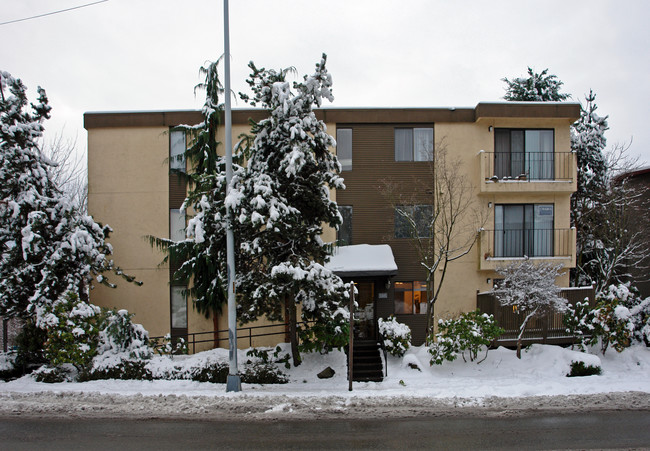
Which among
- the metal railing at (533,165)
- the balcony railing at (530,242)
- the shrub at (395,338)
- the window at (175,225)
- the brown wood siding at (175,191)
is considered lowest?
the shrub at (395,338)

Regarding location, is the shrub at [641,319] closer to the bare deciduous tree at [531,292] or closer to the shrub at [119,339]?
the bare deciduous tree at [531,292]

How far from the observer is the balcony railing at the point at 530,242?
51.5 ft

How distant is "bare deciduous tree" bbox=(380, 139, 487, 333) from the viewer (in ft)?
50.5

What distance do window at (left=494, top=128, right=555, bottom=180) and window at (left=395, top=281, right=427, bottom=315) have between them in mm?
5267

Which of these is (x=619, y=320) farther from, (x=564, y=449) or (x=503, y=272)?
(x=564, y=449)

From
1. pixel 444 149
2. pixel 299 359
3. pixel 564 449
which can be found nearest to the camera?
pixel 564 449

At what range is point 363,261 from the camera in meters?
14.7

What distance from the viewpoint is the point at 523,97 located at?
78.0 feet

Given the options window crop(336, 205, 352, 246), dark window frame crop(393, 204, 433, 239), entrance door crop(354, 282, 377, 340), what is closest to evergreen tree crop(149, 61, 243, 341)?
window crop(336, 205, 352, 246)

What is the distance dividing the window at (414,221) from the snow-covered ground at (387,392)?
15.6ft

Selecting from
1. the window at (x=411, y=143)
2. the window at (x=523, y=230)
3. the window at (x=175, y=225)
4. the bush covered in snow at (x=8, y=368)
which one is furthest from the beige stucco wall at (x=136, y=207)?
the window at (x=523, y=230)

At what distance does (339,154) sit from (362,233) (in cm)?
312

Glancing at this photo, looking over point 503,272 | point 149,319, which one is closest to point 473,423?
point 503,272

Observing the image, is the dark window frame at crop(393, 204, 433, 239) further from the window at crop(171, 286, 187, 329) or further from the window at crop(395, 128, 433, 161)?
the window at crop(171, 286, 187, 329)
